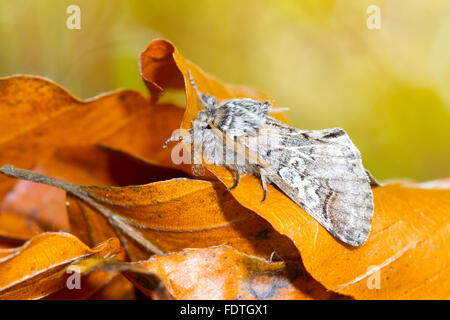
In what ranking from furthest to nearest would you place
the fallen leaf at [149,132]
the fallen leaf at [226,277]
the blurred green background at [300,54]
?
the blurred green background at [300,54] → the fallen leaf at [149,132] → the fallen leaf at [226,277]

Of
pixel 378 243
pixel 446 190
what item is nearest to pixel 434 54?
pixel 446 190

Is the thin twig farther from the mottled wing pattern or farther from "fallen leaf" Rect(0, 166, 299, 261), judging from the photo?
the mottled wing pattern

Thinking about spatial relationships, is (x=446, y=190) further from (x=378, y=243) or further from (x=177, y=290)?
(x=177, y=290)

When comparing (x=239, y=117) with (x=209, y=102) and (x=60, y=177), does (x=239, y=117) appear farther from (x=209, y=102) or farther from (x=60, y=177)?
(x=60, y=177)

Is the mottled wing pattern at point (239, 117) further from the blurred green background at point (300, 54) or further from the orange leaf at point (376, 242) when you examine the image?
the blurred green background at point (300, 54)

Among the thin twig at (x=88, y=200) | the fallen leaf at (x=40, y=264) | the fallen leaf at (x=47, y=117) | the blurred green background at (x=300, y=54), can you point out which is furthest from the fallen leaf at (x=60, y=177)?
the blurred green background at (x=300, y=54)

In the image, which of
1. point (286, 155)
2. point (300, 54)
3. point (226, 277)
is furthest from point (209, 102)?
point (300, 54)
